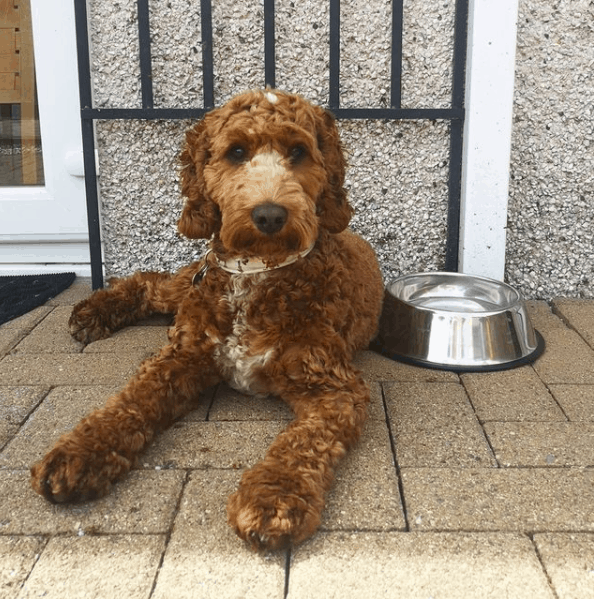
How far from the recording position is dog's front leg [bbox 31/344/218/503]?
1.83 metres

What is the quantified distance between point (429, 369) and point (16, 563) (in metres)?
1.79

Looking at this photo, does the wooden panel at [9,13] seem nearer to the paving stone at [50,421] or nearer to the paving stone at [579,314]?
the paving stone at [50,421]

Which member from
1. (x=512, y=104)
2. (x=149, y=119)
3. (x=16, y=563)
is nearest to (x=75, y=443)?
(x=16, y=563)

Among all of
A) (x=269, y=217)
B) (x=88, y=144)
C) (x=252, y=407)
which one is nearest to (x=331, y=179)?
(x=269, y=217)

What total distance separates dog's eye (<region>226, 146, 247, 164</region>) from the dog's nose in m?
0.27

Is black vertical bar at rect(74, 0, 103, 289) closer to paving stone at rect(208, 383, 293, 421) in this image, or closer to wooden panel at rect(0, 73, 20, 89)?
wooden panel at rect(0, 73, 20, 89)

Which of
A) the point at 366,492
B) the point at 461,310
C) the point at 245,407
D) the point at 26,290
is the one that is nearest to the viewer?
the point at 366,492

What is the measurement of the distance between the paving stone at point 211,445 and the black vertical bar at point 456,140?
1.69m

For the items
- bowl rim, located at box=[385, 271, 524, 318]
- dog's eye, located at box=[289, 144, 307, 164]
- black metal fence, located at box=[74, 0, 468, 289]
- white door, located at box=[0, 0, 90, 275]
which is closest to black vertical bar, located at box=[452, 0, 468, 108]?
black metal fence, located at box=[74, 0, 468, 289]

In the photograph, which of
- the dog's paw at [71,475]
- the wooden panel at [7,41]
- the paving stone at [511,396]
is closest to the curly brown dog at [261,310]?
the dog's paw at [71,475]

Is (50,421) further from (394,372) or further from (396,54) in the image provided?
(396,54)

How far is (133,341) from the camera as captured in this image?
316 cm

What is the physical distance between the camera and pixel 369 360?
3.00 meters

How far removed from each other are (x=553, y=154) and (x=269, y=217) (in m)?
2.23
